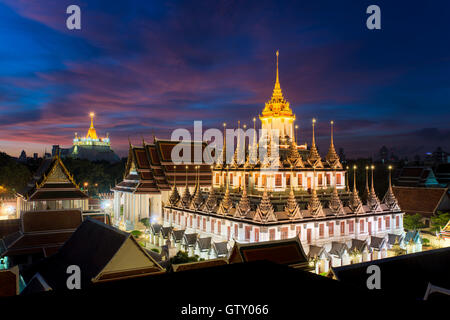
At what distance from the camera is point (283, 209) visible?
97.5 ft

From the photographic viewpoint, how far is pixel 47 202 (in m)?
36.2

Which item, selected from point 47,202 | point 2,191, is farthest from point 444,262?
point 2,191

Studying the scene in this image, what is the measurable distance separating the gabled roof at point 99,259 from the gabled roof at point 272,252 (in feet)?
14.4

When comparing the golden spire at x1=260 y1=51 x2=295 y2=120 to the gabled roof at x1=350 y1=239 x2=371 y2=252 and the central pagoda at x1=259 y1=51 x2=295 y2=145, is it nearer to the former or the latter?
the central pagoda at x1=259 y1=51 x2=295 y2=145

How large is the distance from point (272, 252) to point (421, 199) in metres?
31.7

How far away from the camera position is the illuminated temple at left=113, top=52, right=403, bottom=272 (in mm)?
27797

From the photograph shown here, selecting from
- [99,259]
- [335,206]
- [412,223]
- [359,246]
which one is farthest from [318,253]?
[412,223]

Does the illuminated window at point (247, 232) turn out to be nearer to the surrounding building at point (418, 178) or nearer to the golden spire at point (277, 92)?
the golden spire at point (277, 92)

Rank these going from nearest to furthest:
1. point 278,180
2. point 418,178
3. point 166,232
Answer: point 278,180, point 166,232, point 418,178

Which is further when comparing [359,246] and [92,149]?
[92,149]

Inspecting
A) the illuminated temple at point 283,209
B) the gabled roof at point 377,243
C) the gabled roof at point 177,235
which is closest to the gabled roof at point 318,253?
the illuminated temple at point 283,209

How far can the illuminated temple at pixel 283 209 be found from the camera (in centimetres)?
2780

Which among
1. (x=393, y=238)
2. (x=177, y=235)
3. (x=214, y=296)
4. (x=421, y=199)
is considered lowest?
(x=393, y=238)

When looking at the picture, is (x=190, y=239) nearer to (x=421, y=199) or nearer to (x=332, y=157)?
(x=332, y=157)
